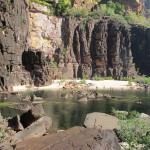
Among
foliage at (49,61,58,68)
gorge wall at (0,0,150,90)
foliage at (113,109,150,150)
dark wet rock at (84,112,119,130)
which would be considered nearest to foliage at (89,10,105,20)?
gorge wall at (0,0,150,90)

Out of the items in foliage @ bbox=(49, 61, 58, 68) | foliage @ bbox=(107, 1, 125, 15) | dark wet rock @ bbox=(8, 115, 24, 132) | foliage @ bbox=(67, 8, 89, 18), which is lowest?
dark wet rock @ bbox=(8, 115, 24, 132)

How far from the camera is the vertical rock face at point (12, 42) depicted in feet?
314

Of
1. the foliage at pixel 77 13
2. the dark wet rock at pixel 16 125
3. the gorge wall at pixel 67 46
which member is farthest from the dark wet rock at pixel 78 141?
the foliage at pixel 77 13

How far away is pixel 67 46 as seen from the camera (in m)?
148

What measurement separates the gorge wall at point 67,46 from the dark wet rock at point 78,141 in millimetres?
84160

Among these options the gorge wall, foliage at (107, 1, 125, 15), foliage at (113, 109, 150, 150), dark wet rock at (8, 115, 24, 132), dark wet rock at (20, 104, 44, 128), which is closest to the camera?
foliage at (113, 109, 150, 150)

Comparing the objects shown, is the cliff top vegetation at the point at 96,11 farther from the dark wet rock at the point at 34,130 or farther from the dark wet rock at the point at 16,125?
the dark wet rock at the point at 34,130

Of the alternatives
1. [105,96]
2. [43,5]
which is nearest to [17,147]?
[105,96]

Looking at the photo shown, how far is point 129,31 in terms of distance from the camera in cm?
16725

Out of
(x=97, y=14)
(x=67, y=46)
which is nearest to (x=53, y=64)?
(x=67, y=46)

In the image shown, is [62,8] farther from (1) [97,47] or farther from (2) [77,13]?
(1) [97,47]

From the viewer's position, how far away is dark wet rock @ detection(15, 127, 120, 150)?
2208cm

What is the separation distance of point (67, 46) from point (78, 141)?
414 ft

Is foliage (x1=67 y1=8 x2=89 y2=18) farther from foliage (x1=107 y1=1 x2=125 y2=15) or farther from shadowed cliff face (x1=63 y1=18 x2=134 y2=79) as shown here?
foliage (x1=107 y1=1 x2=125 y2=15)
